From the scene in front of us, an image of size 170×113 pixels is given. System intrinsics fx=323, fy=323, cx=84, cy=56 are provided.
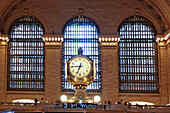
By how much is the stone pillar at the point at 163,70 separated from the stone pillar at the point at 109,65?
17.8ft

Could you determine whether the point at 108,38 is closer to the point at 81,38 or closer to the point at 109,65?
the point at 109,65

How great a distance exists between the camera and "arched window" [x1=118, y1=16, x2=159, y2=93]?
4106cm

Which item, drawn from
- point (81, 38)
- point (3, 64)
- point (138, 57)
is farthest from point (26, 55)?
point (138, 57)

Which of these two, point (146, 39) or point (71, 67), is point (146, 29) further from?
point (71, 67)

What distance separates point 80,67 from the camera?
546 cm

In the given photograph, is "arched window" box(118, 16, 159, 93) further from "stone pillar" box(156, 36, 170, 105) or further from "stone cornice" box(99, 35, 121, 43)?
"stone cornice" box(99, 35, 121, 43)

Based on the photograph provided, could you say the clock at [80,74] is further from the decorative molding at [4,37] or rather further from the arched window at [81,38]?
the decorative molding at [4,37]

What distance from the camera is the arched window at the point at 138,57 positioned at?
4106cm

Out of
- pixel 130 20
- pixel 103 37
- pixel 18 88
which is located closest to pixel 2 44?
pixel 18 88

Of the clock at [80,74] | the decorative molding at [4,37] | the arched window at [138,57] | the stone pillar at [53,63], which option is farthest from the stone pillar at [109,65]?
the clock at [80,74]

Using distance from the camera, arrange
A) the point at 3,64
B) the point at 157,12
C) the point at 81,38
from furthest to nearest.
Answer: the point at 81,38 → the point at 3,64 → the point at 157,12

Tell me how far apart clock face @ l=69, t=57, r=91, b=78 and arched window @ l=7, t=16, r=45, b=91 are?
118 ft

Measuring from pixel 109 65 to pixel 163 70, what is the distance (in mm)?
6857

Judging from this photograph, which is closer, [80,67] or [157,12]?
[80,67]
